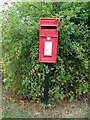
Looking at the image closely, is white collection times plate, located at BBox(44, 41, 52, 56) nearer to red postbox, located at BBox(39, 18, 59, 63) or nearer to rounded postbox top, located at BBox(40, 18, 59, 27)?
red postbox, located at BBox(39, 18, 59, 63)

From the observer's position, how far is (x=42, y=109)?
371 centimetres

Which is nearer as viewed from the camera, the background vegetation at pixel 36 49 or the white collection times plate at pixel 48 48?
the white collection times plate at pixel 48 48

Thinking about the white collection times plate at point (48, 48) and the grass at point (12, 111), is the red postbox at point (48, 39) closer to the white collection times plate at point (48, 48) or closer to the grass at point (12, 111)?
the white collection times plate at point (48, 48)

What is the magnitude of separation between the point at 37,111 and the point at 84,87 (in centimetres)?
85

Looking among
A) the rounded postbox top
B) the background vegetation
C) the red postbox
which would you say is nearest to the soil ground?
the background vegetation

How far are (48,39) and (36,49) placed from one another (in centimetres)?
34

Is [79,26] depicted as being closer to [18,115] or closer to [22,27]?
[22,27]

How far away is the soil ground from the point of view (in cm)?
358

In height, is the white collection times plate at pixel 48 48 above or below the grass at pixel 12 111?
above

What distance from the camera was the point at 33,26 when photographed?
11.6 feet

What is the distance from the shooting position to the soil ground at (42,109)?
3.58 metres

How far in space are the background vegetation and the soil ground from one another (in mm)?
142

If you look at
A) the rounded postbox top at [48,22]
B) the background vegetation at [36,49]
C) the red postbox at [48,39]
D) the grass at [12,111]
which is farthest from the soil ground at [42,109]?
the rounded postbox top at [48,22]

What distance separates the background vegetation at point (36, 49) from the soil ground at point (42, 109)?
0.14 metres
